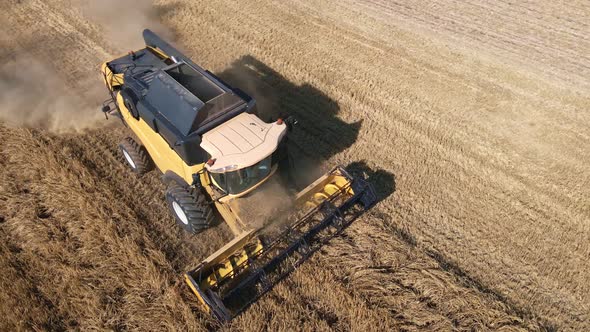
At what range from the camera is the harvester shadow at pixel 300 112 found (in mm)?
9898

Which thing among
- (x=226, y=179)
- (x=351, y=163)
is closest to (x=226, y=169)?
(x=226, y=179)

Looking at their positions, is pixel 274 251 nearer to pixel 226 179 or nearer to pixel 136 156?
pixel 226 179

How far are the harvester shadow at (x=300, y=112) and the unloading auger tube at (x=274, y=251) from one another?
1117 millimetres

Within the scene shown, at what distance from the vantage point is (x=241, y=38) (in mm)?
13711

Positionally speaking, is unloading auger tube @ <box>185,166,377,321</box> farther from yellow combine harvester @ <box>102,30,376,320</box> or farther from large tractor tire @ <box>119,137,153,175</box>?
large tractor tire @ <box>119,137,153,175</box>

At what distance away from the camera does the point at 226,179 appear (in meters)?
6.93

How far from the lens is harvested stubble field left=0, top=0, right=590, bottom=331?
7.17 meters

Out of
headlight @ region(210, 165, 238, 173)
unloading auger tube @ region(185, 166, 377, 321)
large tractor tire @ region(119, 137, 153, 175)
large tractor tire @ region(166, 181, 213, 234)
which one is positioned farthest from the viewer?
large tractor tire @ region(119, 137, 153, 175)

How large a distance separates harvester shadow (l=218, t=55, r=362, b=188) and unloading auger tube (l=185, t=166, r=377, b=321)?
112 cm

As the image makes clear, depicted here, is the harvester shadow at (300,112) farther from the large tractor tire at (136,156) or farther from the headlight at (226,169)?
the large tractor tire at (136,156)

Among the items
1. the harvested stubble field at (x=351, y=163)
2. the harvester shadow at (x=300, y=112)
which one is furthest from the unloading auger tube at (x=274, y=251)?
the harvester shadow at (x=300, y=112)

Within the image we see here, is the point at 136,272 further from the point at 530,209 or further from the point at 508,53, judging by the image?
the point at 508,53

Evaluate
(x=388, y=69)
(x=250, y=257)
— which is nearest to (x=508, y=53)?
(x=388, y=69)

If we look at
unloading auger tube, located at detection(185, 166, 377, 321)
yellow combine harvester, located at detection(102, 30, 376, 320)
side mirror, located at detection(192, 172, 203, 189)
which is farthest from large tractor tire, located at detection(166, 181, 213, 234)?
unloading auger tube, located at detection(185, 166, 377, 321)
